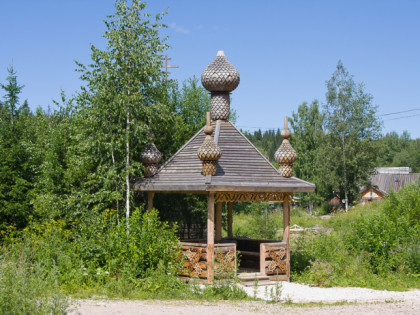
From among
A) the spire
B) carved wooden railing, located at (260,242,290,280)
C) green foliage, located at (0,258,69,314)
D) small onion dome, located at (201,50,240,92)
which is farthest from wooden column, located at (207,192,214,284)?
green foliage, located at (0,258,69,314)

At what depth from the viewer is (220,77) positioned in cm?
1375

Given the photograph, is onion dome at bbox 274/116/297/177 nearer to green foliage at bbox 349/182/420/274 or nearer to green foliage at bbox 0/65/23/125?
green foliage at bbox 349/182/420/274

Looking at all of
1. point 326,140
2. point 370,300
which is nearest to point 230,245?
point 370,300

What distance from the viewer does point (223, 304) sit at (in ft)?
30.6

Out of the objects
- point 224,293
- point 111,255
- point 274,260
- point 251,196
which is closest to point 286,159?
point 251,196

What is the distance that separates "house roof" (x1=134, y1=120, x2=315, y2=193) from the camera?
38.2 feet

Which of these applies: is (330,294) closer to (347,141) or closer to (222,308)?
(222,308)

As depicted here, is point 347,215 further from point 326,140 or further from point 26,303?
point 26,303

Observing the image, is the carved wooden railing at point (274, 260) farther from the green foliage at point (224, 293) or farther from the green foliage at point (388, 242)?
the green foliage at point (388, 242)

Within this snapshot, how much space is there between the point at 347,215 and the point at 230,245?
2023 cm

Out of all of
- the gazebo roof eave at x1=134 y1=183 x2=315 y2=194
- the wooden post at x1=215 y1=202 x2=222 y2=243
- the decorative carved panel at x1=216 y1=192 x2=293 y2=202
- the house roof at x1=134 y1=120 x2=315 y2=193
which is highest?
the house roof at x1=134 y1=120 x2=315 y2=193

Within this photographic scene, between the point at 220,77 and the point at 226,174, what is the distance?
10.4ft

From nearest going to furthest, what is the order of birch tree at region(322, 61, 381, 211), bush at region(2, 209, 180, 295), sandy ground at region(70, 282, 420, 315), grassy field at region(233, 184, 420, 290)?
sandy ground at region(70, 282, 420, 315) < bush at region(2, 209, 180, 295) < grassy field at region(233, 184, 420, 290) < birch tree at region(322, 61, 381, 211)

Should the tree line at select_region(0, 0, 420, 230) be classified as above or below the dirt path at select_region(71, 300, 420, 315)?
above
